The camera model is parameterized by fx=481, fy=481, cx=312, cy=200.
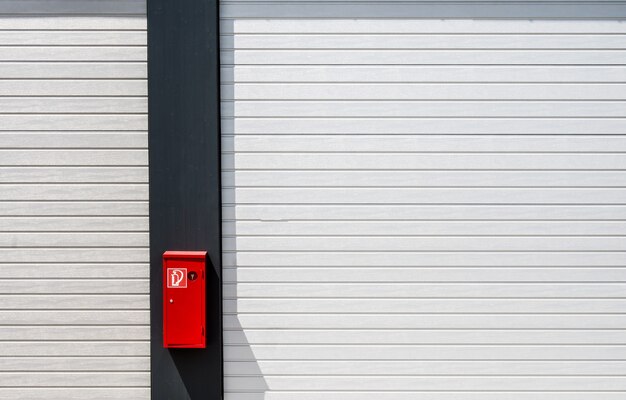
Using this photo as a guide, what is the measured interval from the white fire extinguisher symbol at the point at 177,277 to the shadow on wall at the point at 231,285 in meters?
0.27

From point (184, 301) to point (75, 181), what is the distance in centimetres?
100

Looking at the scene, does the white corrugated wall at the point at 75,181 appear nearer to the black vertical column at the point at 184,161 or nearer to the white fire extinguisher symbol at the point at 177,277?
the black vertical column at the point at 184,161

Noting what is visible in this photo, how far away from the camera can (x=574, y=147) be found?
2887 millimetres

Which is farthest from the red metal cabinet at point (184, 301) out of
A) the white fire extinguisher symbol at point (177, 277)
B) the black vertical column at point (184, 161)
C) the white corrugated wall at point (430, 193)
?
the white corrugated wall at point (430, 193)

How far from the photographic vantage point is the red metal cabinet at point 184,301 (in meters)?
2.72

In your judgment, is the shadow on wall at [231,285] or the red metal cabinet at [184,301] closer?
the red metal cabinet at [184,301]

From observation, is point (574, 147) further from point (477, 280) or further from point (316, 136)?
point (316, 136)

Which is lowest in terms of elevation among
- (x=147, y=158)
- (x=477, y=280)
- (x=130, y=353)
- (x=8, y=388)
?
(x=8, y=388)

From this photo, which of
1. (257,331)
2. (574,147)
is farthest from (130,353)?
(574,147)

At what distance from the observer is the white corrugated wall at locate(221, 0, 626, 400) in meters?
2.89

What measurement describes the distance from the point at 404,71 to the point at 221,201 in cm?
135

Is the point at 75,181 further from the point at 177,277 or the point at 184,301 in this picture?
the point at 184,301

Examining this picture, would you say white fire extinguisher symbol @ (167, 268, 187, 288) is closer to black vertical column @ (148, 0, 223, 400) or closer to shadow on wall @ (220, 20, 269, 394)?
black vertical column @ (148, 0, 223, 400)

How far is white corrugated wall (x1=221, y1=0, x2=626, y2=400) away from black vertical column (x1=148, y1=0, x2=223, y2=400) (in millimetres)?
116
